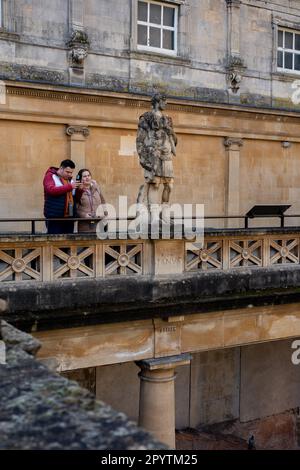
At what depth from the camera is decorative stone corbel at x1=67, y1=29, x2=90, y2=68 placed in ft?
44.0

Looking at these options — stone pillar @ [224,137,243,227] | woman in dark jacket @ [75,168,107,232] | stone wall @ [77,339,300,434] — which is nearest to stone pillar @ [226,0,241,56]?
stone pillar @ [224,137,243,227]

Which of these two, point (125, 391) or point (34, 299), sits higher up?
point (34, 299)

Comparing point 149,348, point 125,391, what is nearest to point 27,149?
point 125,391

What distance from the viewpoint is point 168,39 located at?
1530cm

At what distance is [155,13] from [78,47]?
8.99ft

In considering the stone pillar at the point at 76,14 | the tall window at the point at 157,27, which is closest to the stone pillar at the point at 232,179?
the tall window at the point at 157,27

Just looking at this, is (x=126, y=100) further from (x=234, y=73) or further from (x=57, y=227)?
(x=57, y=227)

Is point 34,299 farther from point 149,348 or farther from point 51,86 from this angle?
point 51,86

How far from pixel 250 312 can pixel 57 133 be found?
6549mm

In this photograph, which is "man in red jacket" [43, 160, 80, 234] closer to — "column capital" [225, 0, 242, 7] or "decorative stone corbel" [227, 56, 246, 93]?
"decorative stone corbel" [227, 56, 246, 93]

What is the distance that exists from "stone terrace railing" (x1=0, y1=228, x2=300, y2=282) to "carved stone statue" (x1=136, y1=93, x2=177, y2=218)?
0.81 metres

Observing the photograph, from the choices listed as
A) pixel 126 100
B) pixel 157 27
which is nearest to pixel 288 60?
pixel 157 27

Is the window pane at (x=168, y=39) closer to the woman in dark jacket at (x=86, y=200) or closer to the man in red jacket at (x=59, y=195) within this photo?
the woman in dark jacket at (x=86, y=200)
